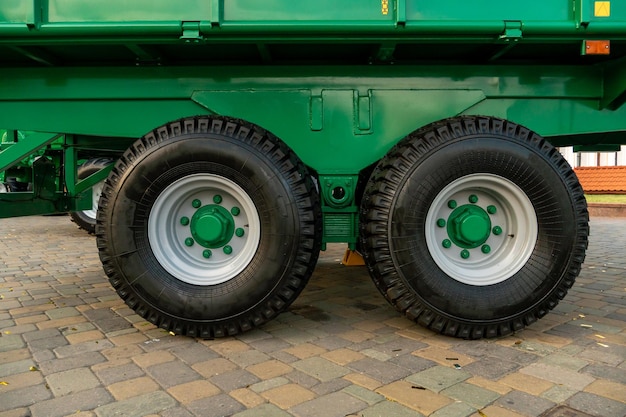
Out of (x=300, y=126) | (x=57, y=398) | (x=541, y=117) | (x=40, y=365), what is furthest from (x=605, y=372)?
(x=40, y=365)

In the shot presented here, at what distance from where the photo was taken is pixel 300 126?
10.3 ft

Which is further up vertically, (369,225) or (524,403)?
(369,225)

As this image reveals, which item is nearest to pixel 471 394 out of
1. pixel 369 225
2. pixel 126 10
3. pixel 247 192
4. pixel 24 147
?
pixel 369 225

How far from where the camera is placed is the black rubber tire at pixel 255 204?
2789mm

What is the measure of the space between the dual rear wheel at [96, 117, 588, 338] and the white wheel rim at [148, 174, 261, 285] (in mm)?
21

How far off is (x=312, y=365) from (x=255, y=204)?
1.00 meters

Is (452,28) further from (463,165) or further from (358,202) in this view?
(358,202)

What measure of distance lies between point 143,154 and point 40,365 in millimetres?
1298

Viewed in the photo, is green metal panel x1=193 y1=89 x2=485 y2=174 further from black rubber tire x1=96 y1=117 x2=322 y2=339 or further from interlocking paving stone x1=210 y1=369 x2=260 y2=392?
interlocking paving stone x1=210 y1=369 x2=260 y2=392

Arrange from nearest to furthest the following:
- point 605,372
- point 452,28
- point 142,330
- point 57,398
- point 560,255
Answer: point 57,398, point 605,372, point 452,28, point 560,255, point 142,330

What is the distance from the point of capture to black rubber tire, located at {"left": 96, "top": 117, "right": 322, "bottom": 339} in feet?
9.15

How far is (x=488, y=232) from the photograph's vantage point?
300 cm

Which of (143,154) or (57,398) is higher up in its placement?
(143,154)

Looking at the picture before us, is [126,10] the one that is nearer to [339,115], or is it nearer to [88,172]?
[339,115]
